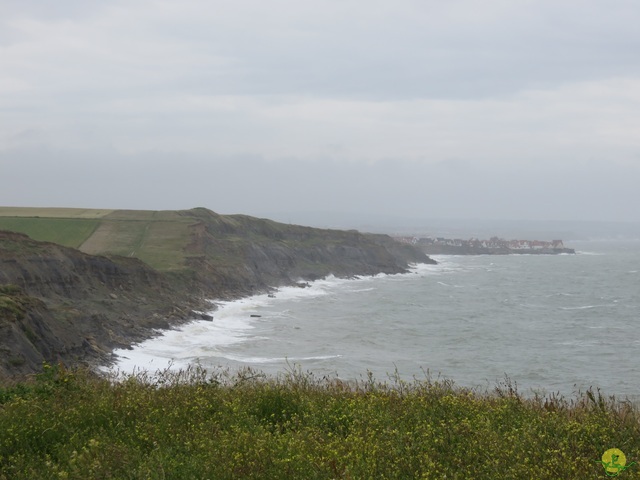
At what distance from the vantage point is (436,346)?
1677 inches

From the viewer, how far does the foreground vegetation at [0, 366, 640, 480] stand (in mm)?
6812

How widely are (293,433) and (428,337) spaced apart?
129 feet

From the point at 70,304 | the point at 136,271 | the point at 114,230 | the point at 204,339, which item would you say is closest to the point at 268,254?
the point at 114,230

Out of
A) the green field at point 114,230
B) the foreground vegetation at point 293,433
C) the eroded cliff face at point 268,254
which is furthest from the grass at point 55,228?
the foreground vegetation at point 293,433

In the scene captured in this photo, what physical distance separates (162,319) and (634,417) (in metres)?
40.1

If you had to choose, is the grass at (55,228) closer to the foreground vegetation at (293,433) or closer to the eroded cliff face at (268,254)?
the eroded cliff face at (268,254)

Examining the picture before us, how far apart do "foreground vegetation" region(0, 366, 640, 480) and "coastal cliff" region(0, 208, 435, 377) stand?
590 inches

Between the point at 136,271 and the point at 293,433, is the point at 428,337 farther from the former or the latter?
the point at 293,433

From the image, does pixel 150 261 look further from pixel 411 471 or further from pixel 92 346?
pixel 411 471

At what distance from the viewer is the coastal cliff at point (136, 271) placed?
101ft

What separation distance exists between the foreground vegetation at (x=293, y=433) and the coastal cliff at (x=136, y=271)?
1500cm

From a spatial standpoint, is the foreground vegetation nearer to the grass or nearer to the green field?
the green field

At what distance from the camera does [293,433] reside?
8.31m

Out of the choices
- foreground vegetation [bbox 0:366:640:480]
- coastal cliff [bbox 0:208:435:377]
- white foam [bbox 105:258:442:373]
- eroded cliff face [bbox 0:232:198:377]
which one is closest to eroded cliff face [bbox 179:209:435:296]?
coastal cliff [bbox 0:208:435:377]
